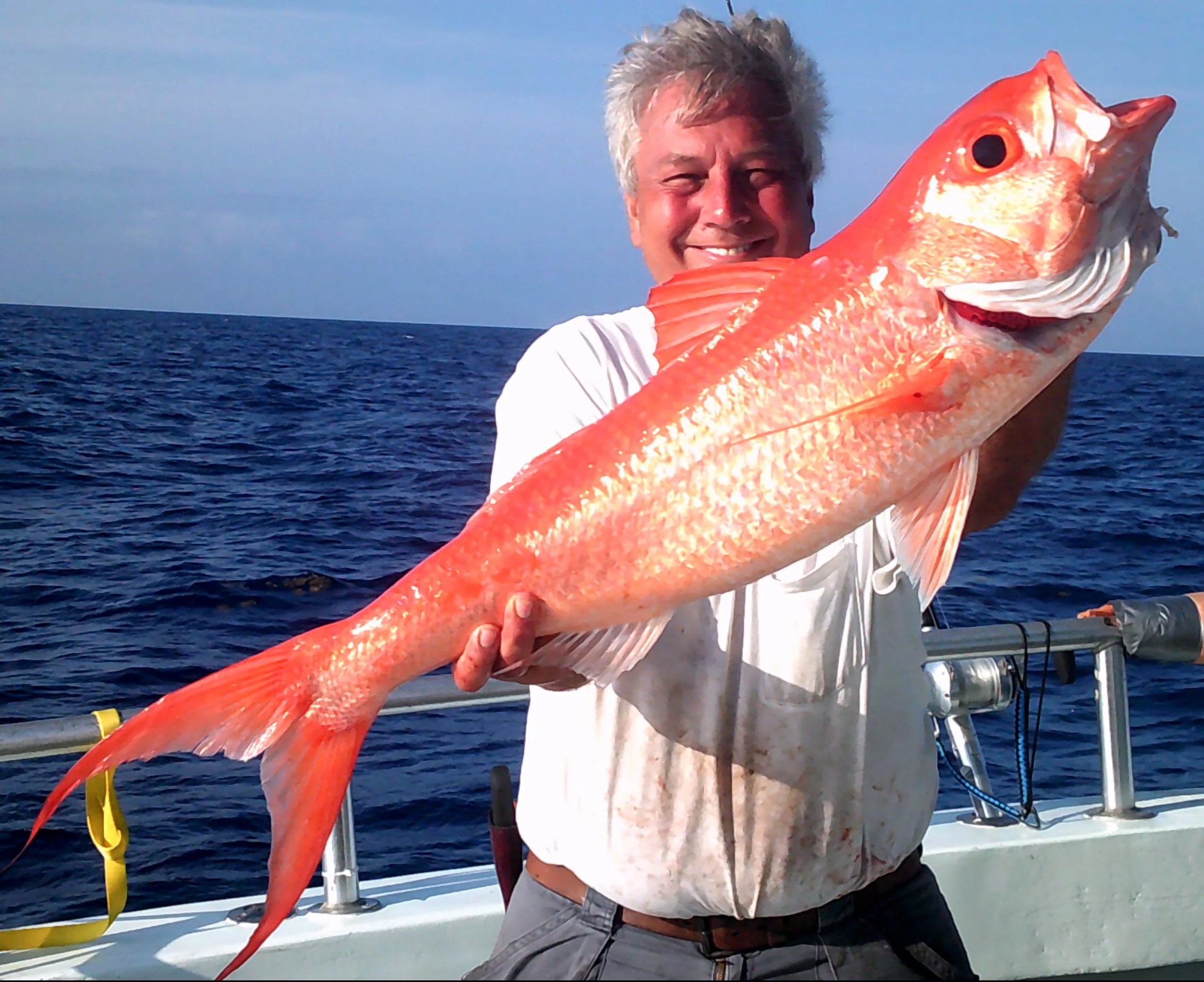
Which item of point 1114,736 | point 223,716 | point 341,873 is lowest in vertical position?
point 341,873

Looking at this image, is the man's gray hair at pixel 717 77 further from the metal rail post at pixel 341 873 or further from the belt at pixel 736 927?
the metal rail post at pixel 341 873

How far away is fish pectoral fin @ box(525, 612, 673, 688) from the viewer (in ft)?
7.71

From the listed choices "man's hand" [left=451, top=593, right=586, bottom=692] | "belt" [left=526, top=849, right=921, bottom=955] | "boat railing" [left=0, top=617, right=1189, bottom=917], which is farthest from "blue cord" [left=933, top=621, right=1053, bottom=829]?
"man's hand" [left=451, top=593, right=586, bottom=692]

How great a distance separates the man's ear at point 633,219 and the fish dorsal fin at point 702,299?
100 centimetres

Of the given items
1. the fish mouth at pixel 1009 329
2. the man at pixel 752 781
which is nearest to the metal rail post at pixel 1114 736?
the man at pixel 752 781

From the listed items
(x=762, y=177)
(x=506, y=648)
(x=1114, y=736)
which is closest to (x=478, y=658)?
(x=506, y=648)

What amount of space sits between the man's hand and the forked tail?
0.86 feet

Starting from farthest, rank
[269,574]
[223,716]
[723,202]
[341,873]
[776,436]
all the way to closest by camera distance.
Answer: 1. [269,574]
2. [341,873]
3. [723,202]
4. [223,716]
5. [776,436]

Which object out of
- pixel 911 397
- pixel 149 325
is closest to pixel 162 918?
pixel 911 397

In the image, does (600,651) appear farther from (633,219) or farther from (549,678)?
(633,219)

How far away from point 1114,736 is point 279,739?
3.25 meters

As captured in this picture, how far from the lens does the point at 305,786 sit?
2.40 metres

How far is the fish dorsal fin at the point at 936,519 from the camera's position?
213cm

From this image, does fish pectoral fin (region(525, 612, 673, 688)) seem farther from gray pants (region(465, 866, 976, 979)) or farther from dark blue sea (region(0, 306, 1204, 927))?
dark blue sea (region(0, 306, 1204, 927))
